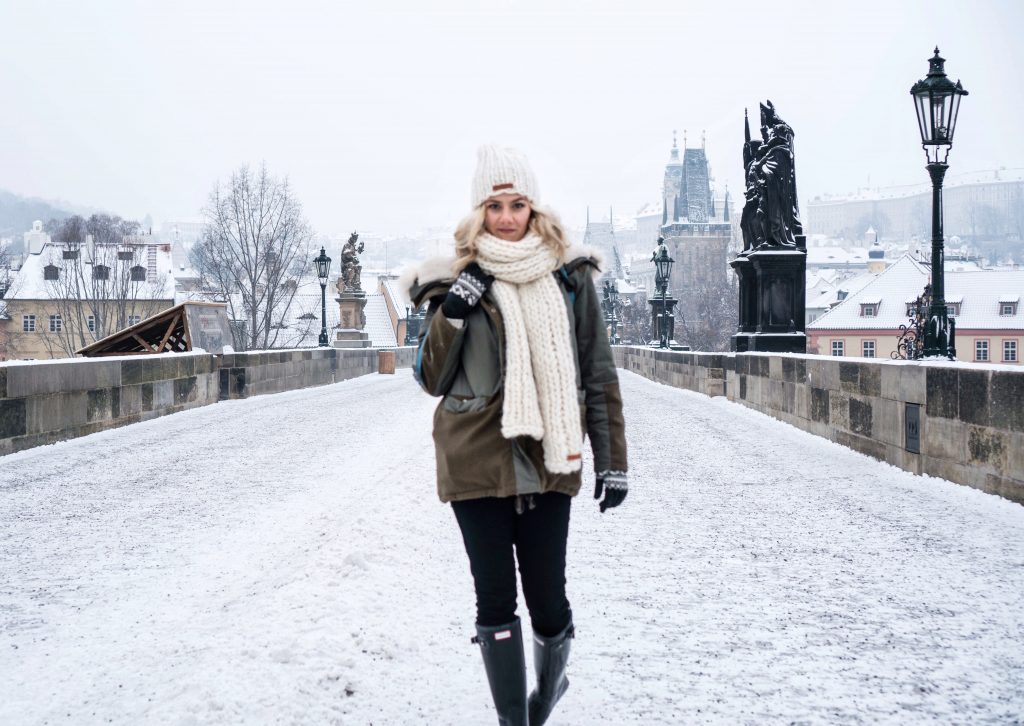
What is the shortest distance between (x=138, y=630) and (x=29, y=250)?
92820 millimetres

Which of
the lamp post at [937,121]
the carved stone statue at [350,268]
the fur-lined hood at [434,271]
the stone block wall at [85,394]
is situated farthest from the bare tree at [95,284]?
the fur-lined hood at [434,271]

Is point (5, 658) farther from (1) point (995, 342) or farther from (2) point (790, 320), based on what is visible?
(1) point (995, 342)

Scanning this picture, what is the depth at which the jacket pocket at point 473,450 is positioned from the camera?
2.65m

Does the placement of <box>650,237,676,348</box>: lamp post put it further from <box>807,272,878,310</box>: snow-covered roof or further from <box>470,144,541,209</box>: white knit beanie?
<box>807,272,878,310</box>: snow-covered roof

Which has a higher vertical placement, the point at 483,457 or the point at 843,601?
the point at 483,457

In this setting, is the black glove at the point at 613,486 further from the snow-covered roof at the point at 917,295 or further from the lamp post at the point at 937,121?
the snow-covered roof at the point at 917,295

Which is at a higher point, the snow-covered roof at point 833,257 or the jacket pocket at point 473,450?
the snow-covered roof at point 833,257

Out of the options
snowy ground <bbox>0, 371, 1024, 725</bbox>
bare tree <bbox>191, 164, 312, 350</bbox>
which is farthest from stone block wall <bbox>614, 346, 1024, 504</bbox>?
bare tree <bbox>191, 164, 312, 350</bbox>

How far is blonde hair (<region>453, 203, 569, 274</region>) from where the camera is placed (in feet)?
9.05

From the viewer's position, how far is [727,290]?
109 m

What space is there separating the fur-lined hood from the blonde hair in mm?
34

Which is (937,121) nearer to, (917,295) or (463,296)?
(463,296)

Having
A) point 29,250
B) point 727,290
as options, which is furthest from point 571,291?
point 727,290

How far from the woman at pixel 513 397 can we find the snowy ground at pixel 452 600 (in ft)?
1.55
